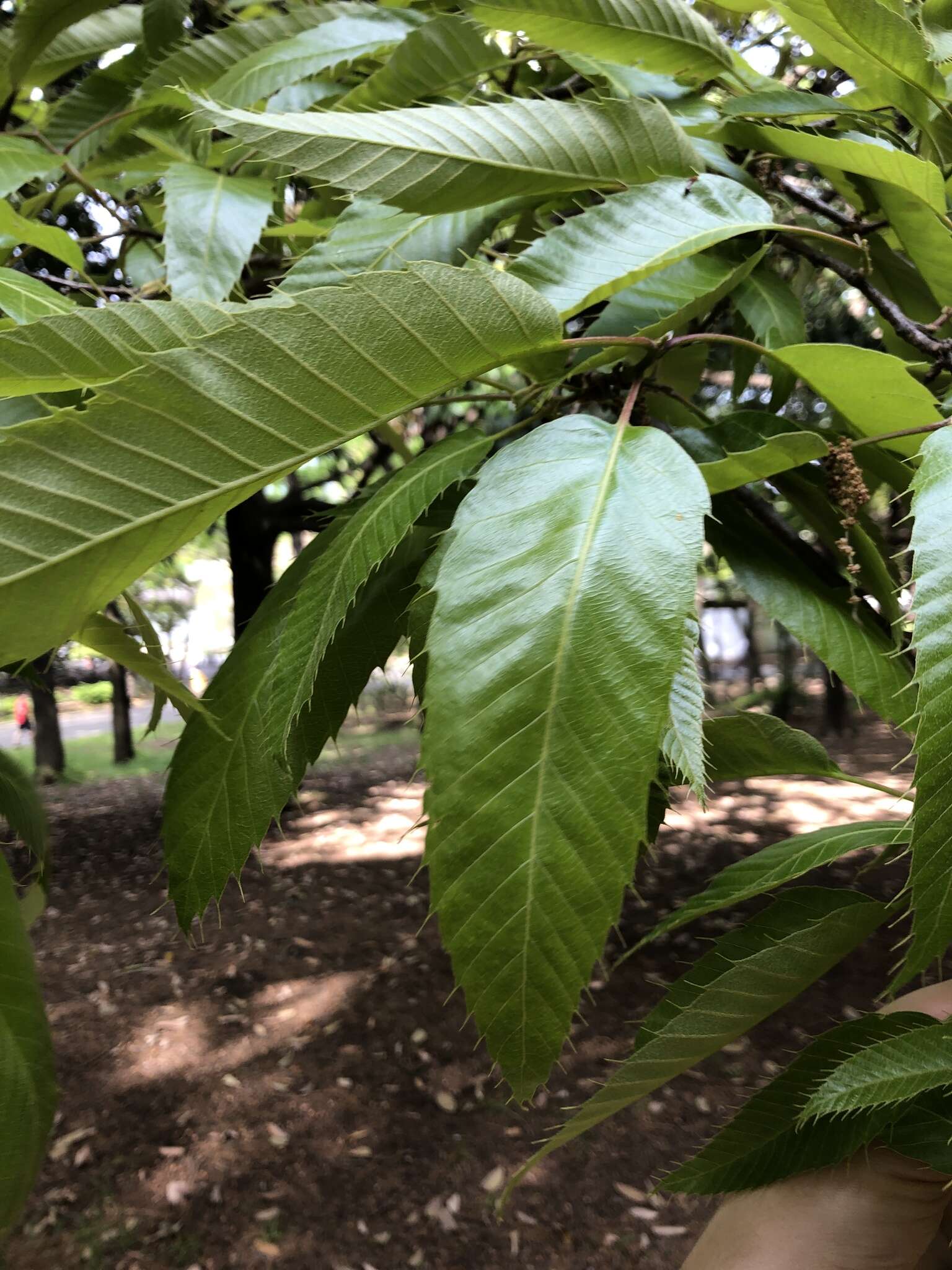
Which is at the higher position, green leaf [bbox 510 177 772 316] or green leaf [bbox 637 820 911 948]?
green leaf [bbox 510 177 772 316]

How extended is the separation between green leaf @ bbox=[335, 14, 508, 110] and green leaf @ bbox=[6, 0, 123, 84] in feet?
0.81

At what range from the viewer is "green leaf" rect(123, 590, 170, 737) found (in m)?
0.42

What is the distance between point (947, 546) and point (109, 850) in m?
4.93

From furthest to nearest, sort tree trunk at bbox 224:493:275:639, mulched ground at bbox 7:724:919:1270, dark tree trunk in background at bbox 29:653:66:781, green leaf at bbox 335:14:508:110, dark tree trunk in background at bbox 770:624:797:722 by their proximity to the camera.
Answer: dark tree trunk in background at bbox 770:624:797:722 < dark tree trunk in background at bbox 29:653:66:781 < tree trunk at bbox 224:493:275:639 < mulched ground at bbox 7:724:919:1270 < green leaf at bbox 335:14:508:110

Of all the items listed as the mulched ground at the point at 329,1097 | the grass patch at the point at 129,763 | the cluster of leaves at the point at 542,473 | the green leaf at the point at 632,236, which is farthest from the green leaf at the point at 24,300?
the grass patch at the point at 129,763

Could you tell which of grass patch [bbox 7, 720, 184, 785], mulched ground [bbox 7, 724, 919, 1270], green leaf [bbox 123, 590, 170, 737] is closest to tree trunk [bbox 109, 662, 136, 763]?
grass patch [bbox 7, 720, 184, 785]

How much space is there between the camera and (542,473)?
0.32 metres

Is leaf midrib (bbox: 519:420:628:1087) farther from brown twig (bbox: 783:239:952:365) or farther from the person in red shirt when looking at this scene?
the person in red shirt

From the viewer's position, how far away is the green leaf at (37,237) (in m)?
0.49

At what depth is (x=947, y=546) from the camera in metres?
0.30

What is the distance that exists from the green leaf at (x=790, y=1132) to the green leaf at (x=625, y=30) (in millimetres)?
601

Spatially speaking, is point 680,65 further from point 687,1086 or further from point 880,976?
point 880,976

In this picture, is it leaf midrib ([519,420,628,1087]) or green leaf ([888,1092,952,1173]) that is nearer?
leaf midrib ([519,420,628,1087])

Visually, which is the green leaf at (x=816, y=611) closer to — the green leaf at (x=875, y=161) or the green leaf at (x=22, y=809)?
the green leaf at (x=875, y=161)
